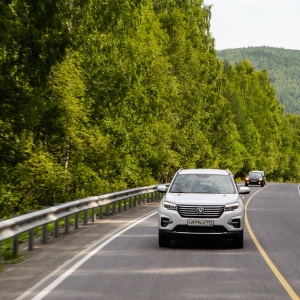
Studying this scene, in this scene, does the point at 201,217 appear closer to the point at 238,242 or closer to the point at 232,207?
the point at 232,207

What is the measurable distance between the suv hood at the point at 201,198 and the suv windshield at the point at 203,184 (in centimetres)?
43

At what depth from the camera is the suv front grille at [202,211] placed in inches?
526

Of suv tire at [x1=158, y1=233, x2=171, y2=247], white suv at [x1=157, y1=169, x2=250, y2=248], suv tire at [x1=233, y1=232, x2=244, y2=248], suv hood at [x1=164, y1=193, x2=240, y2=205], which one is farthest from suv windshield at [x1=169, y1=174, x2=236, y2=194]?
suv tire at [x1=158, y1=233, x2=171, y2=247]

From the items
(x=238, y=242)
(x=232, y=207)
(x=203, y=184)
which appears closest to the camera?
(x=232, y=207)

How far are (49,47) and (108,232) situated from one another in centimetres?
554

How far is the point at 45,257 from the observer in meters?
11.8

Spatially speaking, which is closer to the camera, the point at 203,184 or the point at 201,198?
the point at 201,198

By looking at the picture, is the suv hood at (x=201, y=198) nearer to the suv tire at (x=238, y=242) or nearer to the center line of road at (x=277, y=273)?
the suv tire at (x=238, y=242)

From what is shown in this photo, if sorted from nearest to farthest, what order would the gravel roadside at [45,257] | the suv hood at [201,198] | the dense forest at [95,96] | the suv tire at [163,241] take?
the gravel roadside at [45,257] → the suv hood at [201,198] → the suv tire at [163,241] → the dense forest at [95,96]

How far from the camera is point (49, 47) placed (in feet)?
60.6

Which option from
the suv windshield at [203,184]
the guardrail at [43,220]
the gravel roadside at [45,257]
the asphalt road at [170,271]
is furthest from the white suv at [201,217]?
the guardrail at [43,220]

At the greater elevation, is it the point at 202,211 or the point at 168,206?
the point at 168,206

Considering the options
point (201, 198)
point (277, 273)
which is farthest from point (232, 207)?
point (277, 273)

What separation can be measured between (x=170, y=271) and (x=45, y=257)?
266cm
